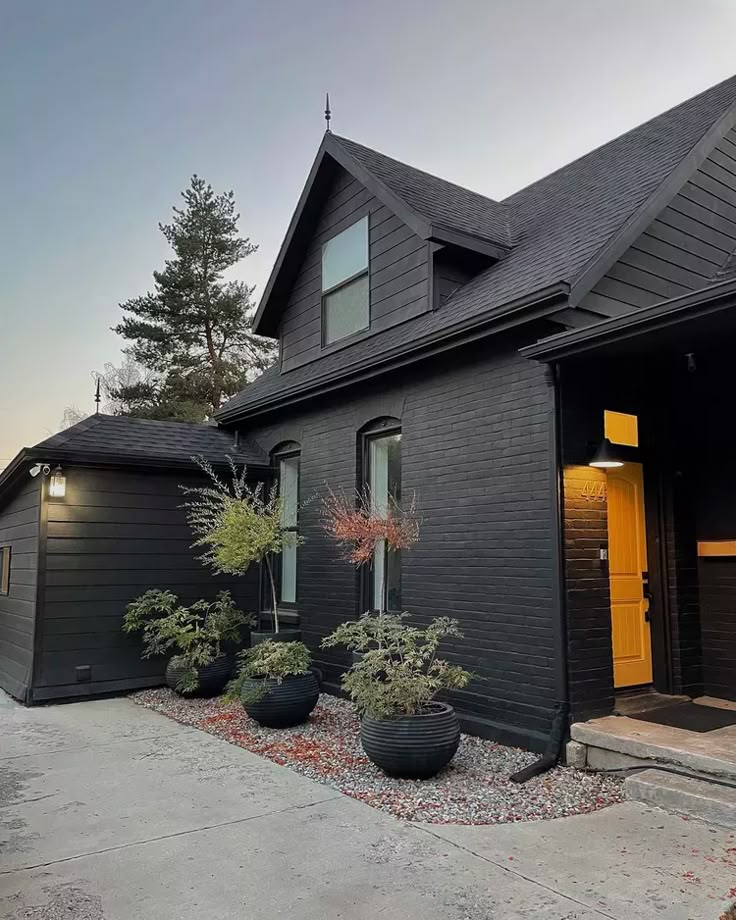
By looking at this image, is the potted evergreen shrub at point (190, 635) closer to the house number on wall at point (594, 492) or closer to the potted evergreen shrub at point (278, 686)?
the potted evergreen shrub at point (278, 686)

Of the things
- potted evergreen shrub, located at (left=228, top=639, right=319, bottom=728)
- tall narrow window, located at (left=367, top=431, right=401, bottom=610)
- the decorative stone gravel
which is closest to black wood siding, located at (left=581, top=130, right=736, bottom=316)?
tall narrow window, located at (left=367, top=431, right=401, bottom=610)

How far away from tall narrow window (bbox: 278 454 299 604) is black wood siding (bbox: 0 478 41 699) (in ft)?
8.93

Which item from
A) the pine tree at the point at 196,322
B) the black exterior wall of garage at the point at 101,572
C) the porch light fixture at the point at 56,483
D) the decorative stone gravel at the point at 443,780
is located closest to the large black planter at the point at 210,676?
the black exterior wall of garage at the point at 101,572

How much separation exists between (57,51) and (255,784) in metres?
9.86

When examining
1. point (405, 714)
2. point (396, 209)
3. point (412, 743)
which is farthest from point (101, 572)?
point (396, 209)

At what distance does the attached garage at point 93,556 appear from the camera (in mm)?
7148

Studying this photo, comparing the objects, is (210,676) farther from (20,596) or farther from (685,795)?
(685,795)

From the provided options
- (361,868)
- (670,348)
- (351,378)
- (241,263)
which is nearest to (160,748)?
(361,868)

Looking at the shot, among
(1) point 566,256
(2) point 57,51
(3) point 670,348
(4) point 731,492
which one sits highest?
(2) point 57,51

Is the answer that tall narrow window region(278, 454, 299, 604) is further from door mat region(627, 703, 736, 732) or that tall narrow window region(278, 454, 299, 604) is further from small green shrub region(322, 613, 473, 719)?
door mat region(627, 703, 736, 732)

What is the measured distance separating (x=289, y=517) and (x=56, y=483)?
2.60 m

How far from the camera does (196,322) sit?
21.9 meters

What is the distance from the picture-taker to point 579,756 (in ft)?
14.8

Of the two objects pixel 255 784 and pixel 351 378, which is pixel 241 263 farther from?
pixel 255 784
